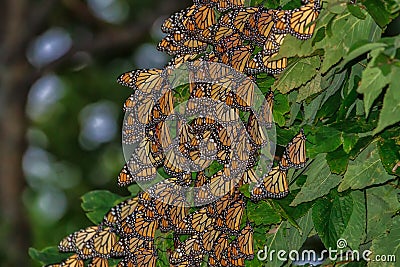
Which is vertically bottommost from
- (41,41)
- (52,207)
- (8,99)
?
(52,207)

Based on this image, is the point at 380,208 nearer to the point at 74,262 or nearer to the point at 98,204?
the point at 74,262

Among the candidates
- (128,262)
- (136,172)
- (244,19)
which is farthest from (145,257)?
(244,19)

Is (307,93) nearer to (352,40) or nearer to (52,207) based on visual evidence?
(352,40)

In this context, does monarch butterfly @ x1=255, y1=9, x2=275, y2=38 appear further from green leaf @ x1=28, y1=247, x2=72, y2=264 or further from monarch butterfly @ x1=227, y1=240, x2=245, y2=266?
green leaf @ x1=28, y1=247, x2=72, y2=264

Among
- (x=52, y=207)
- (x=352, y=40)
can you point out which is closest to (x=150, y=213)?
(x=352, y=40)

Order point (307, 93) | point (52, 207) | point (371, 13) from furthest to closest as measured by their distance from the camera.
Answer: point (52, 207) → point (307, 93) → point (371, 13)

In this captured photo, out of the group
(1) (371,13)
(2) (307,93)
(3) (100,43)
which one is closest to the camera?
(1) (371,13)

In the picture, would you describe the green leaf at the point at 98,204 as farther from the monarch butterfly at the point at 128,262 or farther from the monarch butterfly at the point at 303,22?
the monarch butterfly at the point at 303,22
